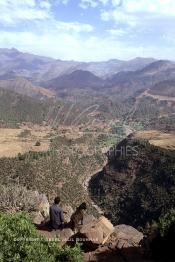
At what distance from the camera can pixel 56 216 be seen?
22.2 m

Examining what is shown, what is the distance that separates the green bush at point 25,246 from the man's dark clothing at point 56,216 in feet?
16.7

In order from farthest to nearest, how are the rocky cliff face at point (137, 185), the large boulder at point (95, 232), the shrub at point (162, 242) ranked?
the rocky cliff face at point (137, 185) → the large boulder at point (95, 232) → the shrub at point (162, 242)

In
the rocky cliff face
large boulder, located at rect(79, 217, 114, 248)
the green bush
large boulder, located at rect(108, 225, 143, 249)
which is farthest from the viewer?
the rocky cliff face

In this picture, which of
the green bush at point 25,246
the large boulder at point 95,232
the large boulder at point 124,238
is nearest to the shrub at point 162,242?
the large boulder at point 124,238

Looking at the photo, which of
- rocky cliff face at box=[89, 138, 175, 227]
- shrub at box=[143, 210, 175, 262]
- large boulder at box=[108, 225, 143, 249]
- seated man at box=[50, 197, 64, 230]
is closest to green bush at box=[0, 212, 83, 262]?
seated man at box=[50, 197, 64, 230]

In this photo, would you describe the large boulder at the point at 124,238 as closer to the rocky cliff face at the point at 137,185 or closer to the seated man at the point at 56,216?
the seated man at the point at 56,216

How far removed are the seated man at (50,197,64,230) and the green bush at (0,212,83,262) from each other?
16.6 ft

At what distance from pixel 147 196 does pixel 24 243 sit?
64575 mm

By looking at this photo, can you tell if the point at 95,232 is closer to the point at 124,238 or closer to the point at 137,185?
the point at 124,238

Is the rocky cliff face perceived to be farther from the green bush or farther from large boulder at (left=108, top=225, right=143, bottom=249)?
the green bush

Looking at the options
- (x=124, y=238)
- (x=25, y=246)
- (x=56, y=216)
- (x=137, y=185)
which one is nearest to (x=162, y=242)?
(x=124, y=238)

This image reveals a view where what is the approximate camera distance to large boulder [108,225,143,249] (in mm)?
22391

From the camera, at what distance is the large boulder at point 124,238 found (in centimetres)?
2239

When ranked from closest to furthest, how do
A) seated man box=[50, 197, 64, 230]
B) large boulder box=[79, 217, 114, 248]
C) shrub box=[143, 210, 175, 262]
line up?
shrub box=[143, 210, 175, 262]
large boulder box=[79, 217, 114, 248]
seated man box=[50, 197, 64, 230]
